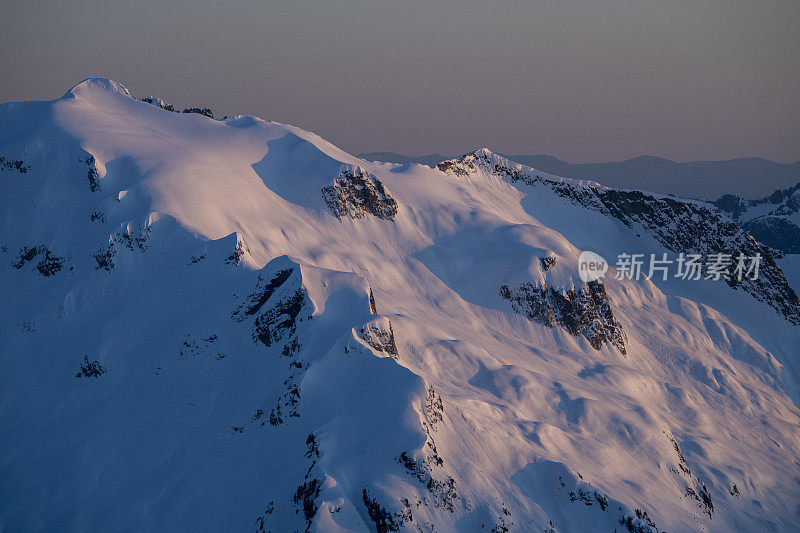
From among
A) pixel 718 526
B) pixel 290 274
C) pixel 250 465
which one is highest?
pixel 290 274

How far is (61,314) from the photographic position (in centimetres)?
7631

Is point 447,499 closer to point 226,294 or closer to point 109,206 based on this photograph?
point 226,294

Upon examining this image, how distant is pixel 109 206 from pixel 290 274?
3220cm

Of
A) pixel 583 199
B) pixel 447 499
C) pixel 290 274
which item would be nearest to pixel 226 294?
pixel 290 274
